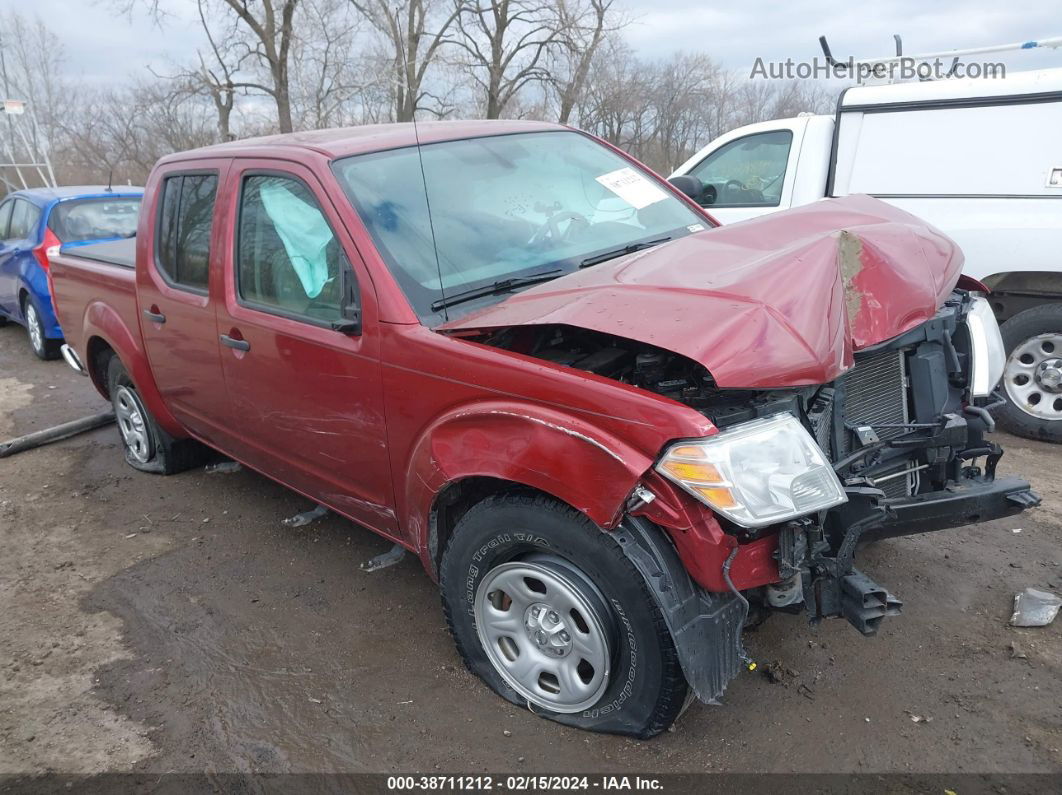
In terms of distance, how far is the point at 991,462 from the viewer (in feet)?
9.03

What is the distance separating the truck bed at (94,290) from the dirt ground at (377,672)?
1264 millimetres

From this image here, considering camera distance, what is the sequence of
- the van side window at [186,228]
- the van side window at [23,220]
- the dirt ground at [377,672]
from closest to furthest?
the dirt ground at [377,672] < the van side window at [186,228] < the van side window at [23,220]

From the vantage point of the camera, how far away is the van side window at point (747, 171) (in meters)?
6.12

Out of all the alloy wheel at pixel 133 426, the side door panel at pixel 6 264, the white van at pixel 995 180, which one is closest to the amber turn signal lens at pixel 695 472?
the white van at pixel 995 180

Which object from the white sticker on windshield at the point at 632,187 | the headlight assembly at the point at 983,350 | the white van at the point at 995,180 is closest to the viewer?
the headlight assembly at the point at 983,350

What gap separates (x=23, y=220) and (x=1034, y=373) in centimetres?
948

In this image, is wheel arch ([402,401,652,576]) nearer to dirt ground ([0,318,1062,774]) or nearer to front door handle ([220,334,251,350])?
dirt ground ([0,318,1062,774])

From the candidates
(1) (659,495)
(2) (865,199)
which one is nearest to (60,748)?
(1) (659,495)

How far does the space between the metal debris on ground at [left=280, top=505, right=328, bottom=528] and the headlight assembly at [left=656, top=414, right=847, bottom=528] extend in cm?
269

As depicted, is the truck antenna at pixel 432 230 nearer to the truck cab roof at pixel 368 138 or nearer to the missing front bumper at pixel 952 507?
the truck cab roof at pixel 368 138

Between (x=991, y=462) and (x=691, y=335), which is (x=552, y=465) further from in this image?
(x=991, y=462)

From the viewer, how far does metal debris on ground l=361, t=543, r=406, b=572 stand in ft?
12.4

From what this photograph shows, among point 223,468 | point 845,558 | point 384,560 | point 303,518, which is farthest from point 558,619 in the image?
point 223,468

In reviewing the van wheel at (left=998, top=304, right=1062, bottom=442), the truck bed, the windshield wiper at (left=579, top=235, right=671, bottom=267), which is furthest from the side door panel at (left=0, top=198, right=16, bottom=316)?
the van wheel at (left=998, top=304, right=1062, bottom=442)
